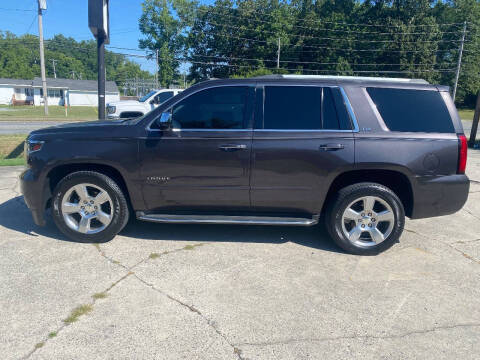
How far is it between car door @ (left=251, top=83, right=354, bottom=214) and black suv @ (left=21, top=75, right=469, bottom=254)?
1 cm

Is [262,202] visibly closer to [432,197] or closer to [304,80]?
[304,80]

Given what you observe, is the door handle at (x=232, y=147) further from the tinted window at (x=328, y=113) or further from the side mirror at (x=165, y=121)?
the tinted window at (x=328, y=113)

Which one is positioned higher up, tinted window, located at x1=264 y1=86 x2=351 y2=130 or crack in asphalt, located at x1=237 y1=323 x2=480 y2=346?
tinted window, located at x1=264 y1=86 x2=351 y2=130

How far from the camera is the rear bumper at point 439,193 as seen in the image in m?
3.96

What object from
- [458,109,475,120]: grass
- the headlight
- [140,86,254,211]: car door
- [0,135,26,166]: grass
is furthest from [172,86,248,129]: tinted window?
[458,109,475,120]: grass

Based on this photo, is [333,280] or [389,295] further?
[333,280]

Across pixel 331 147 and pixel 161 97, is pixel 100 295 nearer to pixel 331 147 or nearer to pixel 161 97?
pixel 331 147

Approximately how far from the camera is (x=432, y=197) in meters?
4.00

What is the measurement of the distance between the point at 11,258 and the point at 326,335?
10.7ft

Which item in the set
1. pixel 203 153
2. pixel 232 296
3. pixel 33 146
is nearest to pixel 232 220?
pixel 203 153

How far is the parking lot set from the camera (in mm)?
2566

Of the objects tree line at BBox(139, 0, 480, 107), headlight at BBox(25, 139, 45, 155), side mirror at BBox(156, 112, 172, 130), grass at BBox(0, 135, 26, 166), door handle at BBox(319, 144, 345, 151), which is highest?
tree line at BBox(139, 0, 480, 107)

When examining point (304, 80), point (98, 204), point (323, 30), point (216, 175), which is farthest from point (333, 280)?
point (323, 30)

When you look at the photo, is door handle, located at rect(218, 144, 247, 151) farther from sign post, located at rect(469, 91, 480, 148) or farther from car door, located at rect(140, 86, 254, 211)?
sign post, located at rect(469, 91, 480, 148)
